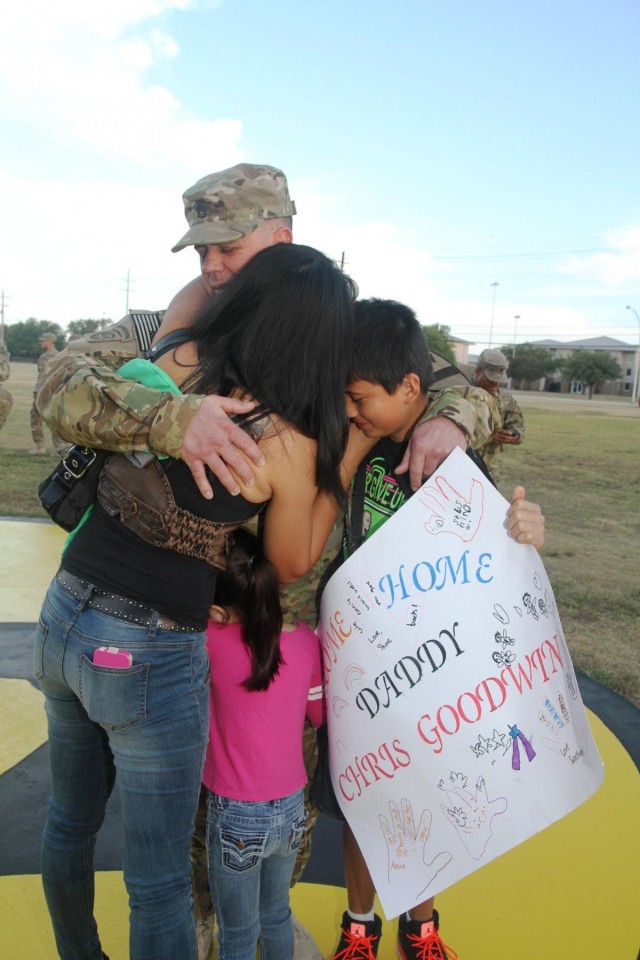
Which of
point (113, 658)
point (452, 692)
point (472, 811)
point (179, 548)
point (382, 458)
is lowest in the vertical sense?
point (472, 811)

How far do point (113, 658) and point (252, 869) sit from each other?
0.65 meters

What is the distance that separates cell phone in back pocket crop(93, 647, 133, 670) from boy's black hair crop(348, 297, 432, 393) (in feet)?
2.44

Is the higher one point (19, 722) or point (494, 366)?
point (494, 366)

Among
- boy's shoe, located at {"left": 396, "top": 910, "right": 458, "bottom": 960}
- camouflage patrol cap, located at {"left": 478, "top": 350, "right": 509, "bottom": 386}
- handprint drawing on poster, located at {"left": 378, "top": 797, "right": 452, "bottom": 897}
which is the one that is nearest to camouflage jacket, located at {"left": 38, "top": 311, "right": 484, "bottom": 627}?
handprint drawing on poster, located at {"left": 378, "top": 797, "right": 452, "bottom": 897}

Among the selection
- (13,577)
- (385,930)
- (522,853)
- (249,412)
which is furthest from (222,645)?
(13,577)

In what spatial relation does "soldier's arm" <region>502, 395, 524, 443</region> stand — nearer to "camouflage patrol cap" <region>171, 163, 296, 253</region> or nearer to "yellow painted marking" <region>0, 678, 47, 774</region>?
"yellow painted marking" <region>0, 678, 47, 774</region>

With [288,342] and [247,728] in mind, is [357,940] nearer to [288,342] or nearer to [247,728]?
[247,728]

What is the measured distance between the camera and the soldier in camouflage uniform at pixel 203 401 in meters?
1.40

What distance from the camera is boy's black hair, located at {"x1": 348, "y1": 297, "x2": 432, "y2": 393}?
5.46 ft

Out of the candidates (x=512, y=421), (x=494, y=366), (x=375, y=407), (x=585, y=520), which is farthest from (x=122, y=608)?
(x=585, y=520)

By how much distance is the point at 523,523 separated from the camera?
1779mm

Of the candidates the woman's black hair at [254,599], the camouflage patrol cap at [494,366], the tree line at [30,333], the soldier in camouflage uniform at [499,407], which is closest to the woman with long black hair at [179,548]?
the woman's black hair at [254,599]

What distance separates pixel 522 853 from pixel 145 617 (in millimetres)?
1870

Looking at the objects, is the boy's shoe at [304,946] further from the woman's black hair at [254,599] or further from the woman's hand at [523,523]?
the woman's hand at [523,523]
